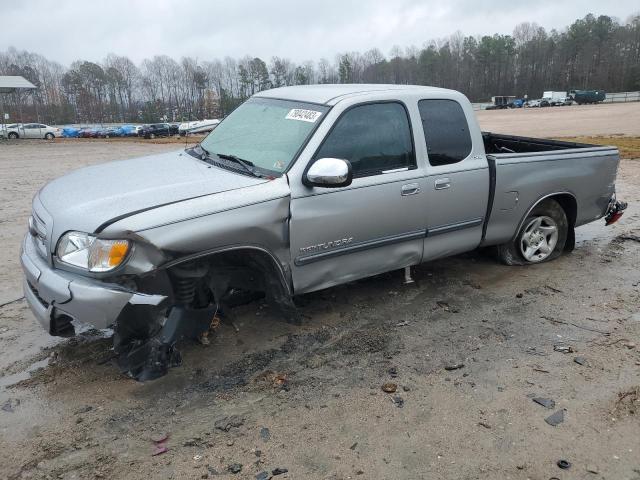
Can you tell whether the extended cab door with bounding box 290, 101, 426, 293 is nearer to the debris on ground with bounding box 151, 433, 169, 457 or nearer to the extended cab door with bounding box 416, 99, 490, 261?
the extended cab door with bounding box 416, 99, 490, 261

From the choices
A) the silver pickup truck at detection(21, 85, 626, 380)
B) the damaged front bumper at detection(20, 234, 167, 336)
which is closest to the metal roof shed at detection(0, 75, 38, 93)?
the silver pickup truck at detection(21, 85, 626, 380)

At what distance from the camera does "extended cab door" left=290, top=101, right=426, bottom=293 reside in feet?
12.5

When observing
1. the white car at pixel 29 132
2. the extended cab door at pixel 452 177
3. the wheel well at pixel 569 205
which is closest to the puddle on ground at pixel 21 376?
the extended cab door at pixel 452 177

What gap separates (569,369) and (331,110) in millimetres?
2532

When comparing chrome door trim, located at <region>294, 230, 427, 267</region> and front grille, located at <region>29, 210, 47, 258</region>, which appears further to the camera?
chrome door trim, located at <region>294, 230, 427, 267</region>

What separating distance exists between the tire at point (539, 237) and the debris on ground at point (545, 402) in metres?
2.45

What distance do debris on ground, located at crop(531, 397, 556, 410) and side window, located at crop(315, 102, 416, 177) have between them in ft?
6.42

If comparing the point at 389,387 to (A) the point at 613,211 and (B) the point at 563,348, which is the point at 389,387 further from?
(A) the point at 613,211

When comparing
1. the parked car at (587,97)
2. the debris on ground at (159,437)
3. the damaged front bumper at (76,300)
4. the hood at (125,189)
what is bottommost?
the debris on ground at (159,437)

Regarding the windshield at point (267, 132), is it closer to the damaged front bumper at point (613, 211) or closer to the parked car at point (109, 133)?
the damaged front bumper at point (613, 211)

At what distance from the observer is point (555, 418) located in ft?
10.4

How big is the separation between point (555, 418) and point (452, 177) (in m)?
2.14

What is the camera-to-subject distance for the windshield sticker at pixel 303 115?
13.4ft

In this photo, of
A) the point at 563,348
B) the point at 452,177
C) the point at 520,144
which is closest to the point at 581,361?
the point at 563,348
